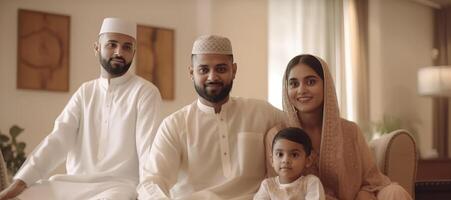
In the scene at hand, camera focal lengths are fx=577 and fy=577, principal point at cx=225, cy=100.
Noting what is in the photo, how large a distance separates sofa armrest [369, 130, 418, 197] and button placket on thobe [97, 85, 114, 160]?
150 cm

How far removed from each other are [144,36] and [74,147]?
260 centimetres

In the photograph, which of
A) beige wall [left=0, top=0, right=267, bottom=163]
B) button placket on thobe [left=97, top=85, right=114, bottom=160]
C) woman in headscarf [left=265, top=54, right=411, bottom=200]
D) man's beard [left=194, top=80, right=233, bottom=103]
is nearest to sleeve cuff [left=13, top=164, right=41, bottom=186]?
button placket on thobe [left=97, top=85, right=114, bottom=160]

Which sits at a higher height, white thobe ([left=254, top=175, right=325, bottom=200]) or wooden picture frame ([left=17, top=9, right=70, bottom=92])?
wooden picture frame ([left=17, top=9, right=70, bottom=92])

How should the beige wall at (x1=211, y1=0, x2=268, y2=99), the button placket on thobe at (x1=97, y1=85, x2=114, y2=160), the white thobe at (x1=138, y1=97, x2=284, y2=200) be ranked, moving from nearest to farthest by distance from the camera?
1. the white thobe at (x1=138, y1=97, x2=284, y2=200)
2. the button placket on thobe at (x1=97, y1=85, x2=114, y2=160)
3. the beige wall at (x1=211, y1=0, x2=268, y2=99)

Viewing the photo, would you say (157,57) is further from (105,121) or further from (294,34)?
(105,121)

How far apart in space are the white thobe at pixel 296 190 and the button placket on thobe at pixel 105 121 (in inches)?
41.9

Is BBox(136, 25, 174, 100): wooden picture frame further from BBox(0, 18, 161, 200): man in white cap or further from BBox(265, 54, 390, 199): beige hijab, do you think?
BBox(265, 54, 390, 199): beige hijab

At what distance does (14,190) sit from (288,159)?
1.40m

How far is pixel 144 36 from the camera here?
19.0ft

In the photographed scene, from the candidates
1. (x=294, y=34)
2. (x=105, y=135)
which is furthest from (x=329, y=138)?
(x=294, y=34)

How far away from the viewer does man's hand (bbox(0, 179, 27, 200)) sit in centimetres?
282

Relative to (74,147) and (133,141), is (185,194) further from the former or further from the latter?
(74,147)

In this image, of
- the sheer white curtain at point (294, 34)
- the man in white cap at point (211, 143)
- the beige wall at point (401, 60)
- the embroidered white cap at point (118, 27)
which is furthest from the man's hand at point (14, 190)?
the beige wall at point (401, 60)

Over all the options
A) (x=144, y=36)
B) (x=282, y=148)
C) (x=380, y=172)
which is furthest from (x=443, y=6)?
(x=282, y=148)
